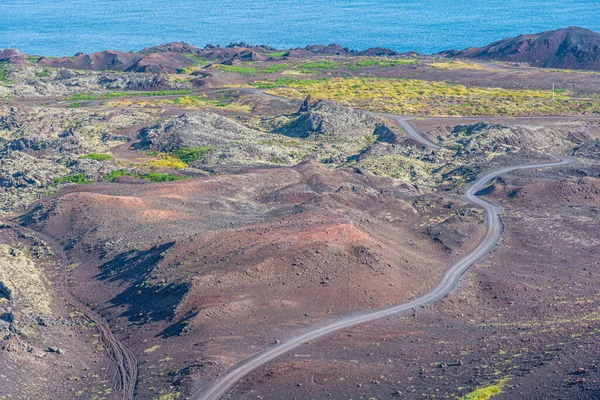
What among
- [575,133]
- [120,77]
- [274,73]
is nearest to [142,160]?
[575,133]

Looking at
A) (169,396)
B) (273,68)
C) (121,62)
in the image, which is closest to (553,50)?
(273,68)

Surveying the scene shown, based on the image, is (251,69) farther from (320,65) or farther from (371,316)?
(371,316)

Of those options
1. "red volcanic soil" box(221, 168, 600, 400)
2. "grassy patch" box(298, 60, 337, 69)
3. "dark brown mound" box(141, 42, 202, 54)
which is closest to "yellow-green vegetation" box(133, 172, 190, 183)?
"red volcanic soil" box(221, 168, 600, 400)

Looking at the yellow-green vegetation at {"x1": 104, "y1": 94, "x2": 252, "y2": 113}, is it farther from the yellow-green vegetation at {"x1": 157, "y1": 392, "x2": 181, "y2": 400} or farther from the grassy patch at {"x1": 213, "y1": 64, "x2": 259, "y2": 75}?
the yellow-green vegetation at {"x1": 157, "y1": 392, "x2": 181, "y2": 400}

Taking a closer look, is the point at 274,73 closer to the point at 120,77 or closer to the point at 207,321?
the point at 120,77

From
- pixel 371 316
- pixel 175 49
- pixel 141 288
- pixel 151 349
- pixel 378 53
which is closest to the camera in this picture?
pixel 151 349
